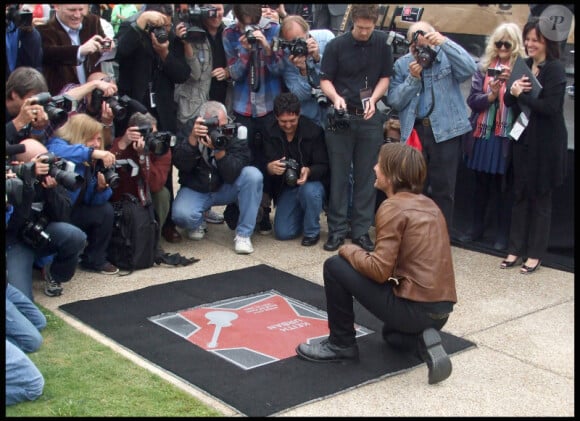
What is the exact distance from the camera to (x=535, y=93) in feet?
20.4

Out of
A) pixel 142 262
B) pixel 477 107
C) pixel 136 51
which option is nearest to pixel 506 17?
pixel 477 107

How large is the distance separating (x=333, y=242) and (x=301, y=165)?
68cm

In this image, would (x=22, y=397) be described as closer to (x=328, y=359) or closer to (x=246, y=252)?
(x=328, y=359)

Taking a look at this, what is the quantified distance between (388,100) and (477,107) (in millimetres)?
700

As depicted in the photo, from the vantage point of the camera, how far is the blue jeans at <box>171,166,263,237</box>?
6758mm

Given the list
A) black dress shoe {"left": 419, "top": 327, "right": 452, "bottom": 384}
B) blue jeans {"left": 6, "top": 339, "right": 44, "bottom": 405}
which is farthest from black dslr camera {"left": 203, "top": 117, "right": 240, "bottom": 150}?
blue jeans {"left": 6, "top": 339, "right": 44, "bottom": 405}

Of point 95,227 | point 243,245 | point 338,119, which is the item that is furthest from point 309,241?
point 95,227

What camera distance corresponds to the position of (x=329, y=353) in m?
4.66

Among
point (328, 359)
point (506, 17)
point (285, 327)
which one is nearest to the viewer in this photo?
point (328, 359)

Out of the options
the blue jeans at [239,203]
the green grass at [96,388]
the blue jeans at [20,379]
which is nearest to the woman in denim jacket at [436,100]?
the blue jeans at [239,203]

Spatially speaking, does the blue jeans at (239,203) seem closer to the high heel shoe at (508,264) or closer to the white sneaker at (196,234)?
the white sneaker at (196,234)

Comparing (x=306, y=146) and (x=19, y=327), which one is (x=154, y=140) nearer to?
(x=306, y=146)

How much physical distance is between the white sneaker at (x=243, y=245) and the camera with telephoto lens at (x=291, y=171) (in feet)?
1.85

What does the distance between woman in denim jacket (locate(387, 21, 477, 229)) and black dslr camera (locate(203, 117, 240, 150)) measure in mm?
1328
